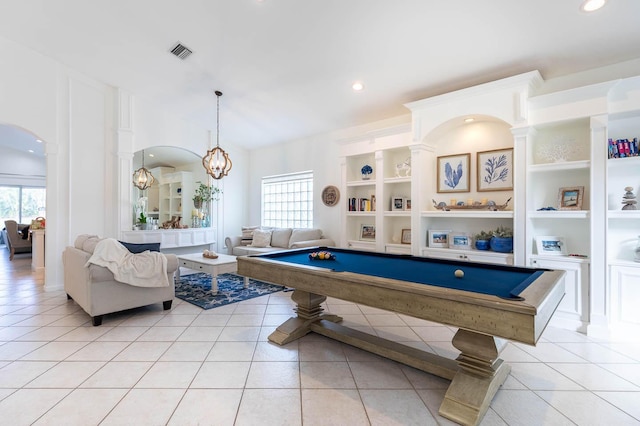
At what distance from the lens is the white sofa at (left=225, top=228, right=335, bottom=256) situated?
18.5ft

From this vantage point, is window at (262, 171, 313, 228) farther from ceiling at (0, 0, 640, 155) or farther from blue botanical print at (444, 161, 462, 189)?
blue botanical print at (444, 161, 462, 189)

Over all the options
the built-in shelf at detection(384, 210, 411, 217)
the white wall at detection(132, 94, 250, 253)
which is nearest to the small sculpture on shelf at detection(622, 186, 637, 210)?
the built-in shelf at detection(384, 210, 411, 217)

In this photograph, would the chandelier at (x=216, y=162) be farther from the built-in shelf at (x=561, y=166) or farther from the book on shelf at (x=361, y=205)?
the built-in shelf at (x=561, y=166)

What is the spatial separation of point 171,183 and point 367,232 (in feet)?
16.8

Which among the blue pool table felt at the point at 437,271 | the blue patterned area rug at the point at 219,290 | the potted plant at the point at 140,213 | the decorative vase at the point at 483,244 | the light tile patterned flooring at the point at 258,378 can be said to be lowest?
the light tile patterned flooring at the point at 258,378

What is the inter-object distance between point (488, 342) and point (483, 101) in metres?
2.93

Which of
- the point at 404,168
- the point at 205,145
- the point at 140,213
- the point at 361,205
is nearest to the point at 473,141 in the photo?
the point at 404,168

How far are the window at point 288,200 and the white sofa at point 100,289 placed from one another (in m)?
3.29

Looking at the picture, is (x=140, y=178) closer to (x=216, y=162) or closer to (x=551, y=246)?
(x=216, y=162)

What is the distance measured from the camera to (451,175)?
4328 millimetres

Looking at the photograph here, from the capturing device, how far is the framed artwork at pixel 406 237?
475 centimetres

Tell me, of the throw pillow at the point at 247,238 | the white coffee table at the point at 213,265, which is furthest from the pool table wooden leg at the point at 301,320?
the throw pillow at the point at 247,238

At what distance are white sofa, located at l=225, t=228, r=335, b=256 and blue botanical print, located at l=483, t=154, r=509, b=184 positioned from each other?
9.25 feet

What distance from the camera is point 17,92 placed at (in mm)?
4445
